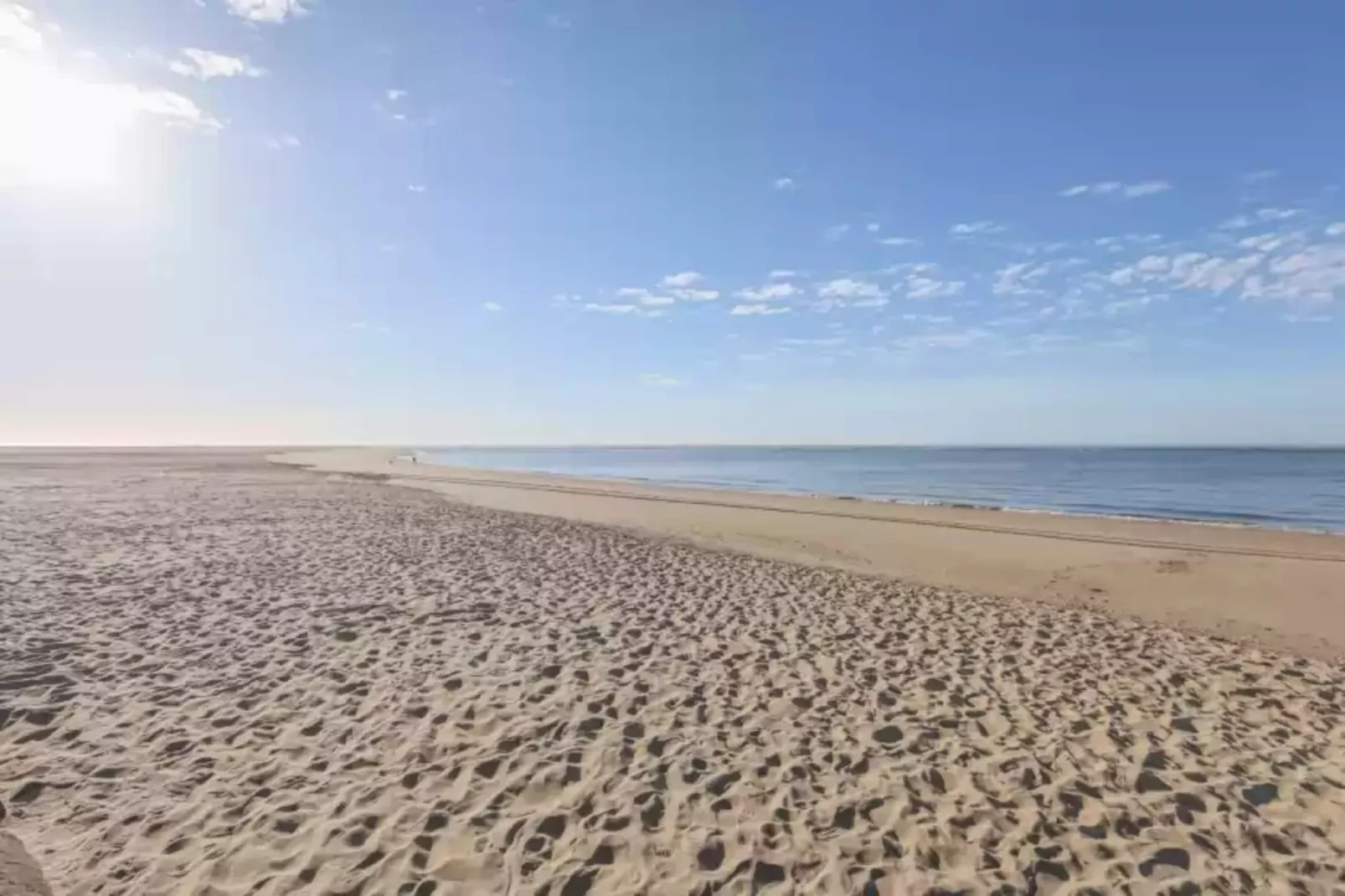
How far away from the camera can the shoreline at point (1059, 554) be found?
11.9 m

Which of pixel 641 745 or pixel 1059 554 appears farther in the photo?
pixel 1059 554

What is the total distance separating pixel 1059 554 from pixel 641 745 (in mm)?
16150

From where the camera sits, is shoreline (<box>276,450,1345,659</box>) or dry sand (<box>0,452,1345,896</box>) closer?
dry sand (<box>0,452,1345,896</box>)

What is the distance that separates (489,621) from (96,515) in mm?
17245

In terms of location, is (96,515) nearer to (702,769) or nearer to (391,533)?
(391,533)

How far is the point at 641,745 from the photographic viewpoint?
575 cm

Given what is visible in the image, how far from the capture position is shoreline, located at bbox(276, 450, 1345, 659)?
11938 millimetres

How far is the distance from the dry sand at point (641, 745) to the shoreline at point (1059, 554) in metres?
2.29

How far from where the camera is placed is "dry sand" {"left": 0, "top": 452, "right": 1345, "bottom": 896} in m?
4.24

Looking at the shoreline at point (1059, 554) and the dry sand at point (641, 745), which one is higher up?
the dry sand at point (641, 745)

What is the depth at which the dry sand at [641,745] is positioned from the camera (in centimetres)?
424

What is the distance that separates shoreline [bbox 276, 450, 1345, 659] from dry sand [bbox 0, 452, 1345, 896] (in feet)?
7.53

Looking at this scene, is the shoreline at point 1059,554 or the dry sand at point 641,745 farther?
the shoreline at point 1059,554

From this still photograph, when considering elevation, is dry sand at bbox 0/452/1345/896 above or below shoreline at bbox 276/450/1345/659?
above
